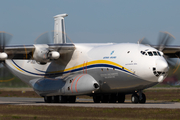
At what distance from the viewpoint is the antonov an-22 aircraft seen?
25438mm

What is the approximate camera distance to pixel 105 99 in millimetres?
30250

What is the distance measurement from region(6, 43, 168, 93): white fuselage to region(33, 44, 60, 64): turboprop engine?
2578mm

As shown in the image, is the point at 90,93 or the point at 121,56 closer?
the point at 121,56

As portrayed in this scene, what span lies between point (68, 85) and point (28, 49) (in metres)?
4.61

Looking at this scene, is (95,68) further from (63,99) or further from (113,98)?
(63,99)

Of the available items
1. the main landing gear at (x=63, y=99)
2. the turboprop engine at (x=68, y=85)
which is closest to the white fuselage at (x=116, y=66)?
the turboprop engine at (x=68, y=85)

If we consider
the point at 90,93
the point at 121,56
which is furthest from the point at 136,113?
the point at 90,93

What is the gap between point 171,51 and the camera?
3102 cm

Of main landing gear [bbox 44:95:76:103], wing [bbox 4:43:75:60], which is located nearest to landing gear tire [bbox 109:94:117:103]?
main landing gear [bbox 44:95:76:103]

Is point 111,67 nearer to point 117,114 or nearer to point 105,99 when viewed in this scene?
point 105,99

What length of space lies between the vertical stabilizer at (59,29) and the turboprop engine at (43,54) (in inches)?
278

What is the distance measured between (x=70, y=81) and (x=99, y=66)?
3167 millimetres

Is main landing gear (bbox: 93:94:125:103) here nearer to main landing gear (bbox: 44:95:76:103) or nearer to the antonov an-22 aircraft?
the antonov an-22 aircraft

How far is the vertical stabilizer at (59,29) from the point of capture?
35.8 meters
